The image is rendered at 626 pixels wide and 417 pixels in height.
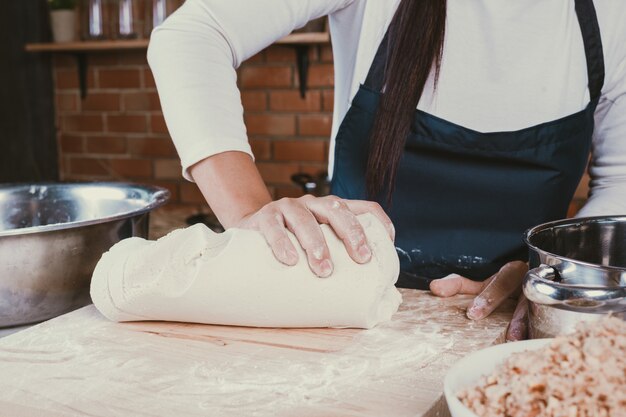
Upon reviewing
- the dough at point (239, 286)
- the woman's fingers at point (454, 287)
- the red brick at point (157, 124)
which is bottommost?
the woman's fingers at point (454, 287)

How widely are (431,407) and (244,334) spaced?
0.91 ft

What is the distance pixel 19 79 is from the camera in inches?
111

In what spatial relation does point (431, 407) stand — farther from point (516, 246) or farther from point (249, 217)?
point (516, 246)

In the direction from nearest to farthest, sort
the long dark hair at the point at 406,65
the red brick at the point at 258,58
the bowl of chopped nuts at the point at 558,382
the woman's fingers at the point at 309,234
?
the bowl of chopped nuts at the point at 558,382, the woman's fingers at the point at 309,234, the long dark hair at the point at 406,65, the red brick at the point at 258,58

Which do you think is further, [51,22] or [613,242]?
[51,22]

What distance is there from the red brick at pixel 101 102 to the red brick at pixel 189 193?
0.43 metres

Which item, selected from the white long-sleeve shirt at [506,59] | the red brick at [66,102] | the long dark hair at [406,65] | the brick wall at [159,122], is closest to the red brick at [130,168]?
the brick wall at [159,122]

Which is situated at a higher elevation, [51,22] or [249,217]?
[51,22]

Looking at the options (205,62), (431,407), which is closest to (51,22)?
(205,62)

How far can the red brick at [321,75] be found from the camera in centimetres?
249

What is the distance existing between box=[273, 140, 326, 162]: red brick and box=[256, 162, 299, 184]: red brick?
3 cm

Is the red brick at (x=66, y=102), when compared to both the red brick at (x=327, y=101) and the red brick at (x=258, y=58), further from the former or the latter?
the red brick at (x=327, y=101)

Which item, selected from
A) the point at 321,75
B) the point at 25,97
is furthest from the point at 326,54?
the point at 25,97

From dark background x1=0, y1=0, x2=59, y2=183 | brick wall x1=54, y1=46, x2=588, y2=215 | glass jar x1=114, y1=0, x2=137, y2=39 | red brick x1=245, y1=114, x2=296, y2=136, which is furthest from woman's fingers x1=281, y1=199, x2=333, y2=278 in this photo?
dark background x1=0, y1=0, x2=59, y2=183
